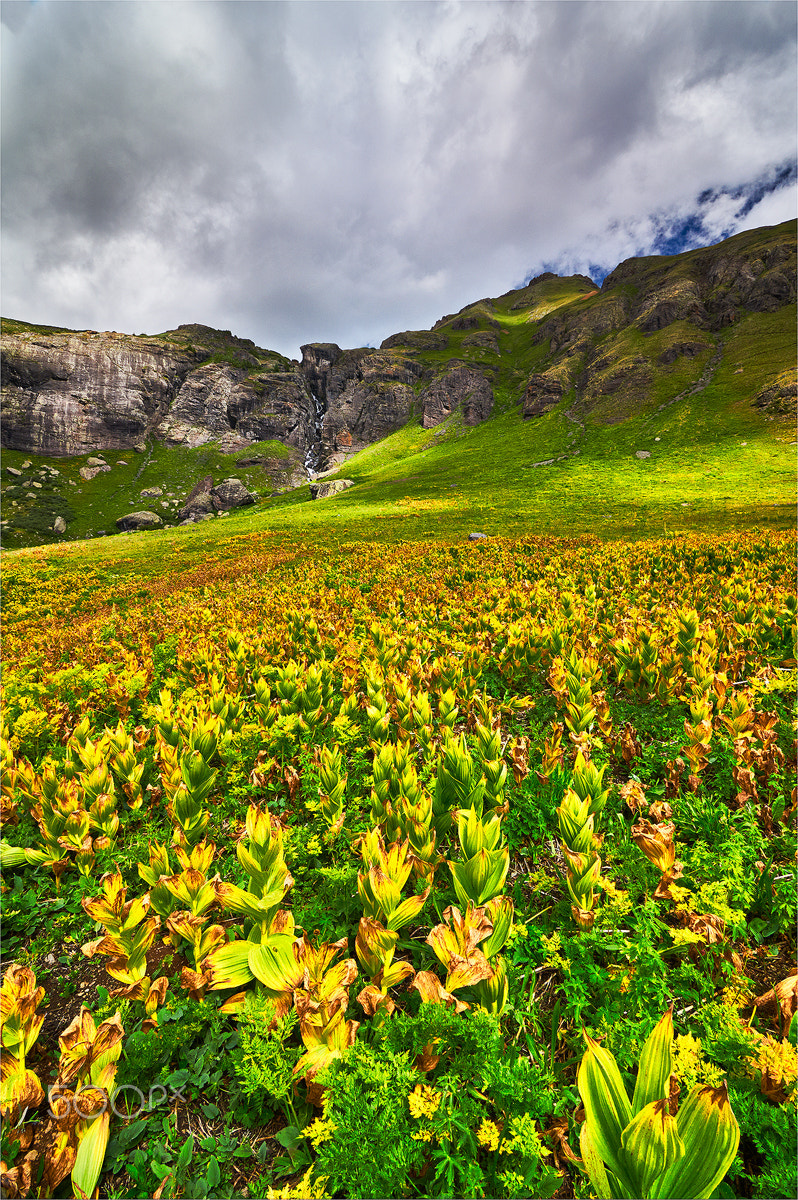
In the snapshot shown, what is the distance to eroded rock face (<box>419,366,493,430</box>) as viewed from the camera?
340 feet

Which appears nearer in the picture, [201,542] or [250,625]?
[250,625]

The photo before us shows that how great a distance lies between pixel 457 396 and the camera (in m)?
112

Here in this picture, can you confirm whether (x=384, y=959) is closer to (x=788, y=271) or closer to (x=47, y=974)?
(x=47, y=974)

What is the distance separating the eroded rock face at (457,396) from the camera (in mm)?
103750

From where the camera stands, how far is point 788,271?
84500 millimetres

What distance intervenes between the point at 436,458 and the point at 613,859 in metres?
80.4

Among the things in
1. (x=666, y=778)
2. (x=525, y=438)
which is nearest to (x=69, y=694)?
(x=666, y=778)

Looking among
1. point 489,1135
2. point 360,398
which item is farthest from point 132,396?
point 489,1135

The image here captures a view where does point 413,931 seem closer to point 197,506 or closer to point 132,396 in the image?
point 197,506

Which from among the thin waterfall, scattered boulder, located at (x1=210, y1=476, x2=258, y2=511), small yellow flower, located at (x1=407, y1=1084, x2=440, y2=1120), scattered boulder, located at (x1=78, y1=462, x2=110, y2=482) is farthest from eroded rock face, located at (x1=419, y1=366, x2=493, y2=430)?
small yellow flower, located at (x1=407, y1=1084, x2=440, y2=1120)

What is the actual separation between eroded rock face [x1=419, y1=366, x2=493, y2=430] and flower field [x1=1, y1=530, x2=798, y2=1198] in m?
107

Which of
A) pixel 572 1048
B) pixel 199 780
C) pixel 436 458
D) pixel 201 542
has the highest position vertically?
pixel 436 458

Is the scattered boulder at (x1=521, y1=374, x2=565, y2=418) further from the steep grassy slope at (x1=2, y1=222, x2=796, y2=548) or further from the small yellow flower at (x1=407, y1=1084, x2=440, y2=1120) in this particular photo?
the small yellow flower at (x1=407, y1=1084, x2=440, y2=1120)

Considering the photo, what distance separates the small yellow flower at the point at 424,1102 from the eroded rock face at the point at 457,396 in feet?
359
